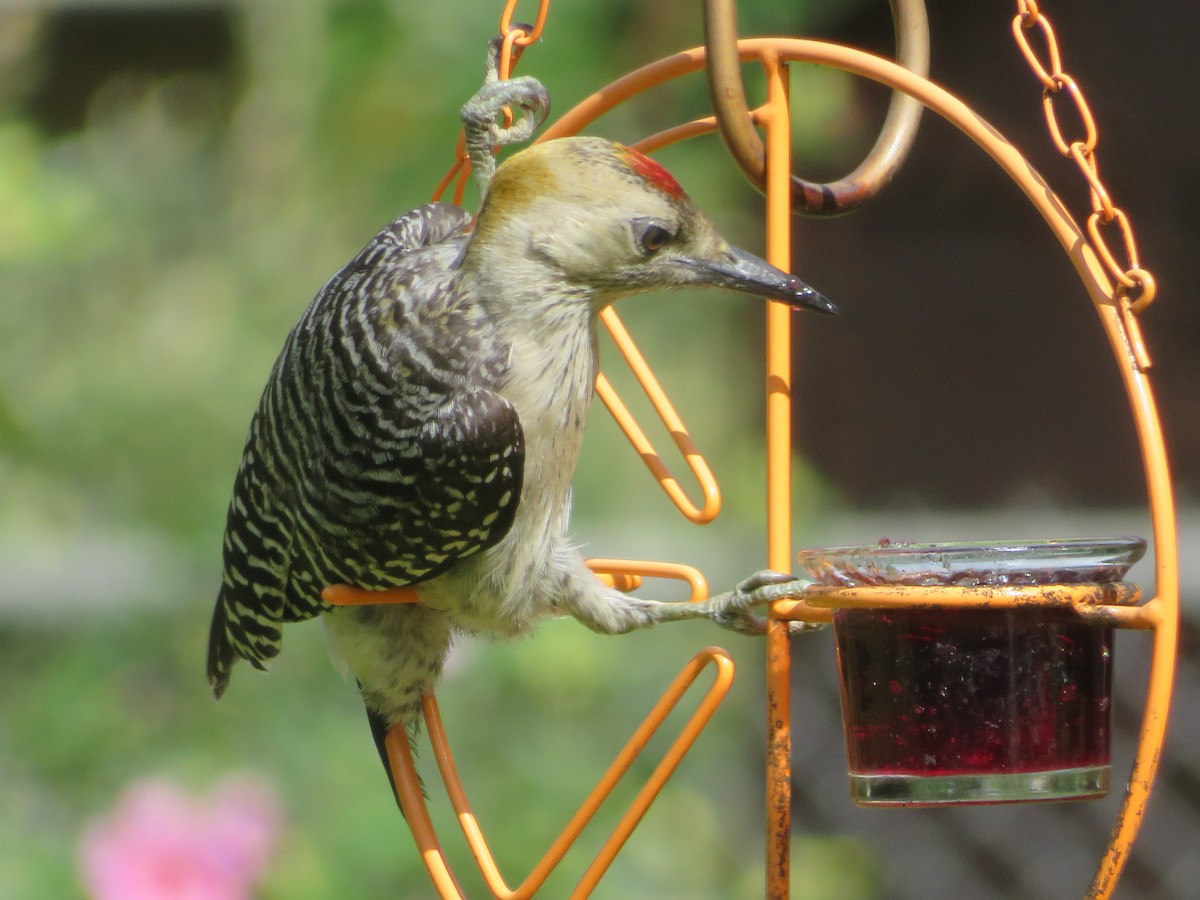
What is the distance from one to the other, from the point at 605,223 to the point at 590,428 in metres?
1.74

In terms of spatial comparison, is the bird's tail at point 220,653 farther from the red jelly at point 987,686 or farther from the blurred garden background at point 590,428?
the red jelly at point 987,686

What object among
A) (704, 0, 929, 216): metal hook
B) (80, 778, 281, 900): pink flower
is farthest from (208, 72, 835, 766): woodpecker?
(80, 778, 281, 900): pink flower

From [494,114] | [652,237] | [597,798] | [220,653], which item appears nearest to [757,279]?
[652,237]

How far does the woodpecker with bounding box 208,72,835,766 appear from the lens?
6.14 ft

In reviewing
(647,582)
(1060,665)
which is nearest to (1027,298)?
(647,582)

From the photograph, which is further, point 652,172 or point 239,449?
point 239,449

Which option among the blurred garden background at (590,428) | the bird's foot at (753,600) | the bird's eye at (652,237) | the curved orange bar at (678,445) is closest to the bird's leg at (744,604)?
the bird's foot at (753,600)

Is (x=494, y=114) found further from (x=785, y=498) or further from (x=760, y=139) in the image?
(x=785, y=498)

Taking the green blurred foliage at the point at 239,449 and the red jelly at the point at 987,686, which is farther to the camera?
the green blurred foliage at the point at 239,449

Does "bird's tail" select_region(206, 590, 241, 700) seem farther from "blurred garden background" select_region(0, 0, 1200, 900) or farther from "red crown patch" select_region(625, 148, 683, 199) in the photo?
"red crown patch" select_region(625, 148, 683, 199)

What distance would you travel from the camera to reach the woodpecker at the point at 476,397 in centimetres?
187

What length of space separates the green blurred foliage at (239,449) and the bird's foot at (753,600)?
53.2 inches

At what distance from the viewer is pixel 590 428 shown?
3.59 metres

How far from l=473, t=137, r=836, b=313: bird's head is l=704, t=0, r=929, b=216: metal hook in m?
0.10
